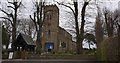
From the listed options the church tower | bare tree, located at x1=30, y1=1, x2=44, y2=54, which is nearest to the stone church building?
the church tower

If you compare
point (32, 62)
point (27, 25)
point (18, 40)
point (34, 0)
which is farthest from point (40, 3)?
point (27, 25)

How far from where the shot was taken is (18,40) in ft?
66.0

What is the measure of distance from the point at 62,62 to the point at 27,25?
98.9 feet

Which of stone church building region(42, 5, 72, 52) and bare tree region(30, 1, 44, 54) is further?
stone church building region(42, 5, 72, 52)

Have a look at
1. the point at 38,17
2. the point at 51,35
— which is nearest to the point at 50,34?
the point at 51,35

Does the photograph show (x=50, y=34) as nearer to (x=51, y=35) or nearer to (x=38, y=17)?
(x=51, y=35)

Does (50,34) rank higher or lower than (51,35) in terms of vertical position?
higher

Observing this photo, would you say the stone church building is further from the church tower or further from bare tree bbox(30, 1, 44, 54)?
bare tree bbox(30, 1, 44, 54)

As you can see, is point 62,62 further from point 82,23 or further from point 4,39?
point 4,39

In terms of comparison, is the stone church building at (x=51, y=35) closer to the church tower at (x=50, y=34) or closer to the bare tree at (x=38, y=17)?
the church tower at (x=50, y=34)

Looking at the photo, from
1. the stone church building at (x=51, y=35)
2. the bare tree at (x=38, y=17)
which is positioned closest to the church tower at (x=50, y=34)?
the stone church building at (x=51, y=35)

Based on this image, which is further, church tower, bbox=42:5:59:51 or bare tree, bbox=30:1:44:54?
church tower, bbox=42:5:59:51

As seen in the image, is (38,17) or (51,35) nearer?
(38,17)

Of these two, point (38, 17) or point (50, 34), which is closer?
point (38, 17)
